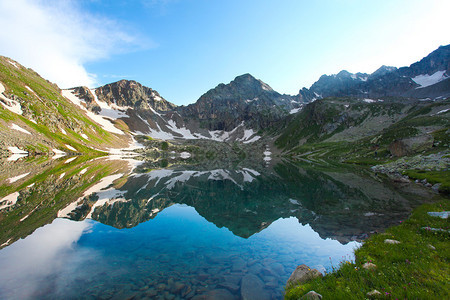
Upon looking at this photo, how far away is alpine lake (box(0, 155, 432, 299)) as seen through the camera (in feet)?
37.4

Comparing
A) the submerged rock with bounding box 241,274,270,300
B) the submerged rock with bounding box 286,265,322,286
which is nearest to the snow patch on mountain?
the submerged rock with bounding box 241,274,270,300

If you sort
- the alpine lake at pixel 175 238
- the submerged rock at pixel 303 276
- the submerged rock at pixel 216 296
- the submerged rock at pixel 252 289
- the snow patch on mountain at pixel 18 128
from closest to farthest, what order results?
the submerged rock at pixel 303 276 → the submerged rock at pixel 216 296 → the submerged rock at pixel 252 289 → the alpine lake at pixel 175 238 → the snow patch on mountain at pixel 18 128

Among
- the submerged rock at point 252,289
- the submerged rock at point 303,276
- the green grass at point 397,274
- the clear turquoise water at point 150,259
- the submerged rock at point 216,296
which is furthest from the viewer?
the clear turquoise water at point 150,259

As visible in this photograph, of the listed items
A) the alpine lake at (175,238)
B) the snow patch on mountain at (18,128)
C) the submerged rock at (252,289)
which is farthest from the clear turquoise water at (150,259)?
the snow patch on mountain at (18,128)

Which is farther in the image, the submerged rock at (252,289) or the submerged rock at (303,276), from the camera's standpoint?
the submerged rock at (252,289)

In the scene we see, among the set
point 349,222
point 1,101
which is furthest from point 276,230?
point 1,101

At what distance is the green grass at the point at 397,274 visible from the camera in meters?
6.98

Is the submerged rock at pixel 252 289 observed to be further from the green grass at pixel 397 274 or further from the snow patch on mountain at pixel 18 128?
the snow patch on mountain at pixel 18 128

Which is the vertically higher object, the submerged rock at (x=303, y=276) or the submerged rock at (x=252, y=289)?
the submerged rock at (x=303, y=276)

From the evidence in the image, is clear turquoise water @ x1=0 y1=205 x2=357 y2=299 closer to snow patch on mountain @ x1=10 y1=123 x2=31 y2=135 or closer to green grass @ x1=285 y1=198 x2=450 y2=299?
green grass @ x1=285 y1=198 x2=450 y2=299

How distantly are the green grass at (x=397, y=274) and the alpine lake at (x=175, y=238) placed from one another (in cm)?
290

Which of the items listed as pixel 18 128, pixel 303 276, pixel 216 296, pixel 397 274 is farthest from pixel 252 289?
pixel 18 128

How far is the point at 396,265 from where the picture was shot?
9.38 m

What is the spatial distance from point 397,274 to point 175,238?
51.2 feet
